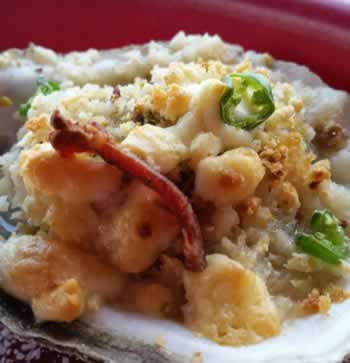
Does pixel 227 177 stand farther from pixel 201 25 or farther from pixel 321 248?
pixel 201 25

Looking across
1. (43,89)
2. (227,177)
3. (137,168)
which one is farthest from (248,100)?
(43,89)

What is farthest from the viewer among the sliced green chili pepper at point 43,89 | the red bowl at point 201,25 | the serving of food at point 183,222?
the red bowl at point 201,25

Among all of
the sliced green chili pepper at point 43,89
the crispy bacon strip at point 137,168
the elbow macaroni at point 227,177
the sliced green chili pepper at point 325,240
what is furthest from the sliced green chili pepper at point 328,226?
the sliced green chili pepper at point 43,89

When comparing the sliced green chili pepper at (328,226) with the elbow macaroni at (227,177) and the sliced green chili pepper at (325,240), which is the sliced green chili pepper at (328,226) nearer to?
the sliced green chili pepper at (325,240)

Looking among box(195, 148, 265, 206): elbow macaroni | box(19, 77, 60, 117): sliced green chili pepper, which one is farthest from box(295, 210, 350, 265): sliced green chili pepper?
box(19, 77, 60, 117): sliced green chili pepper

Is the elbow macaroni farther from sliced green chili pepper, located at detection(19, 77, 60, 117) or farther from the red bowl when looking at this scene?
the red bowl
